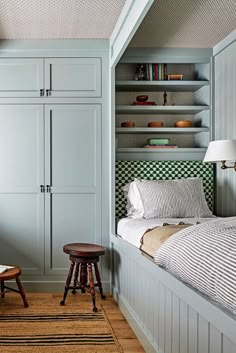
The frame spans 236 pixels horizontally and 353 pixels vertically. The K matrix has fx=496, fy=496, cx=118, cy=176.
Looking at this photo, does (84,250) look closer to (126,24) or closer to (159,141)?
(159,141)

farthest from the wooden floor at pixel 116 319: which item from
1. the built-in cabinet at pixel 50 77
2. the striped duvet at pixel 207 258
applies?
the built-in cabinet at pixel 50 77

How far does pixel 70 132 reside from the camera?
16.3 ft

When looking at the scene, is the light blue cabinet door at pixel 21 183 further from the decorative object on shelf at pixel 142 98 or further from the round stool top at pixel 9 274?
the decorative object on shelf at pixel 142 98

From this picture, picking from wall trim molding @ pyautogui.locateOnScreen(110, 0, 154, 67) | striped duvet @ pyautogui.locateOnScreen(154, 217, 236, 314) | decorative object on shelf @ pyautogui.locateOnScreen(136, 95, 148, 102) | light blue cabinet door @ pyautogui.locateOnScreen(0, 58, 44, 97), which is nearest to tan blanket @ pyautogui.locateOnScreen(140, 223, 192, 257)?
striped duvet @ pyautogui.locateOnScreen(154, 217, 236, 314)

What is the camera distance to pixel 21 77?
16.2 feet

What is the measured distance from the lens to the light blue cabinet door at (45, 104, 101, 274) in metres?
4.96

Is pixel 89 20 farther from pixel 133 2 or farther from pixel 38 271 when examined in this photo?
pixel 38 271

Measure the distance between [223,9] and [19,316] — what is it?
9.73 feet

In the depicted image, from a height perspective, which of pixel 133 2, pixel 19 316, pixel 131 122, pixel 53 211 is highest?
pixel 133 2

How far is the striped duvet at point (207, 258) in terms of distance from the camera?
1.92 metres

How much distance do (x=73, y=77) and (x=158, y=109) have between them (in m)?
0.91

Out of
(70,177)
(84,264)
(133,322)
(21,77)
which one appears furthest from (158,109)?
(133,322)

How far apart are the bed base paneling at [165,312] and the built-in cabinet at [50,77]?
1.59 m

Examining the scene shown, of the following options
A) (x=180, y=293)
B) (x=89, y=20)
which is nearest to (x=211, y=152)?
(x=89, y=20)
